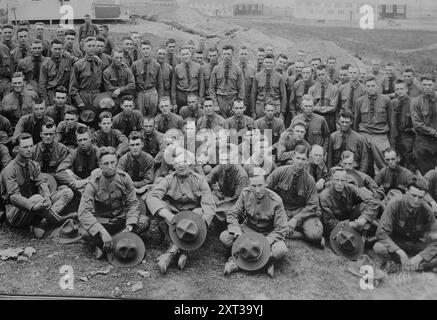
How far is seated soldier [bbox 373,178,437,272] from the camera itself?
5.25 metres

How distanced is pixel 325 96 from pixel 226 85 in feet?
5.81

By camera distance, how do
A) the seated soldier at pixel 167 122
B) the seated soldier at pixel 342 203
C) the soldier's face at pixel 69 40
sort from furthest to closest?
the soldier's face at pixel 69 40
the seated soldier at pixel 167 122
the seated soldier at pixel 342 203

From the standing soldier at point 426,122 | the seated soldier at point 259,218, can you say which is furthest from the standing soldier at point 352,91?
the seated soldier at point 259,218

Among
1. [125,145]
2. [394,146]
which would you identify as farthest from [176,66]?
[394,146]

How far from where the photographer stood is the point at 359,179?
243 inches

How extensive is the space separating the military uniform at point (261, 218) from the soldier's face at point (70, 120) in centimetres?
290

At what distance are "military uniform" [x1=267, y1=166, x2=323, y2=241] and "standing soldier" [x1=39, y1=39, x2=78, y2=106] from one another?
4238 mm

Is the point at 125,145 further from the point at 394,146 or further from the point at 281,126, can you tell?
the point at 394,146

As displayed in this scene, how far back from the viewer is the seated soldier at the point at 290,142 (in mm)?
6688

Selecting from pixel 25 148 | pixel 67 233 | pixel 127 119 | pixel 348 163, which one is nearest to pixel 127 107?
pixel 127 119

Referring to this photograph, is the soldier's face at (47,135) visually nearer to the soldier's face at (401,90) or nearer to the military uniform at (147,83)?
the military uniform at (147,83)

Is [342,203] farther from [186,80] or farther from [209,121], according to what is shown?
[186,80]
